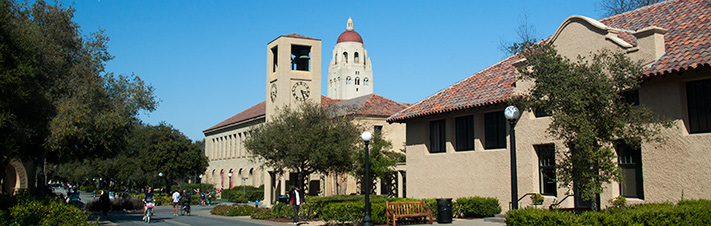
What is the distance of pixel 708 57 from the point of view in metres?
15.3

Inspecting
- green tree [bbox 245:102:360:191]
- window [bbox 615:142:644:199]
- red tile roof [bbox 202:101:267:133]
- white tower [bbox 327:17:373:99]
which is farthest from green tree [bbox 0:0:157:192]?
white tower [bbox 327:17:373:99]

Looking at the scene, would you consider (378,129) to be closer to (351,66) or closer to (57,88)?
(57,88)

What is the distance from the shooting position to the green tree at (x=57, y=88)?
18609 millimetres

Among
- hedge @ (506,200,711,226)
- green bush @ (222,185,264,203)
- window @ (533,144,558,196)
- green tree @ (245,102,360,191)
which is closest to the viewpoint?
hedge @ (506,200,711,226)

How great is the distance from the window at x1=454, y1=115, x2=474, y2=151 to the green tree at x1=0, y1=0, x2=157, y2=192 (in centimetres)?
1283

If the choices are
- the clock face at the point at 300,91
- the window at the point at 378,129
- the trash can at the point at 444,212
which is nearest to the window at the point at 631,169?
the trash can at the point at 444,212

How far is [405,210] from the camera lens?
2039 centimetres

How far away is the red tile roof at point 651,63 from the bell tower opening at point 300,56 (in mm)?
17603

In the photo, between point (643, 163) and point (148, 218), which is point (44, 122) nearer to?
point (148, 218)

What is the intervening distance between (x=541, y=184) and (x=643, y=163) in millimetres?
4544

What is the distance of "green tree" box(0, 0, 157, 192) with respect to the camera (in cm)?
1861

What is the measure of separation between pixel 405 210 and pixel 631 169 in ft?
24.1

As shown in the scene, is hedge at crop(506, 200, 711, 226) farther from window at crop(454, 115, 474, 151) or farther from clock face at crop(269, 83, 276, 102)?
clock face at crop(269, 83, 276, 102)

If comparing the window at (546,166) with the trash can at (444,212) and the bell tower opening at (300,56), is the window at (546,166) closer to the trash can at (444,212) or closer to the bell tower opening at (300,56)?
the trash can at (444,212)
